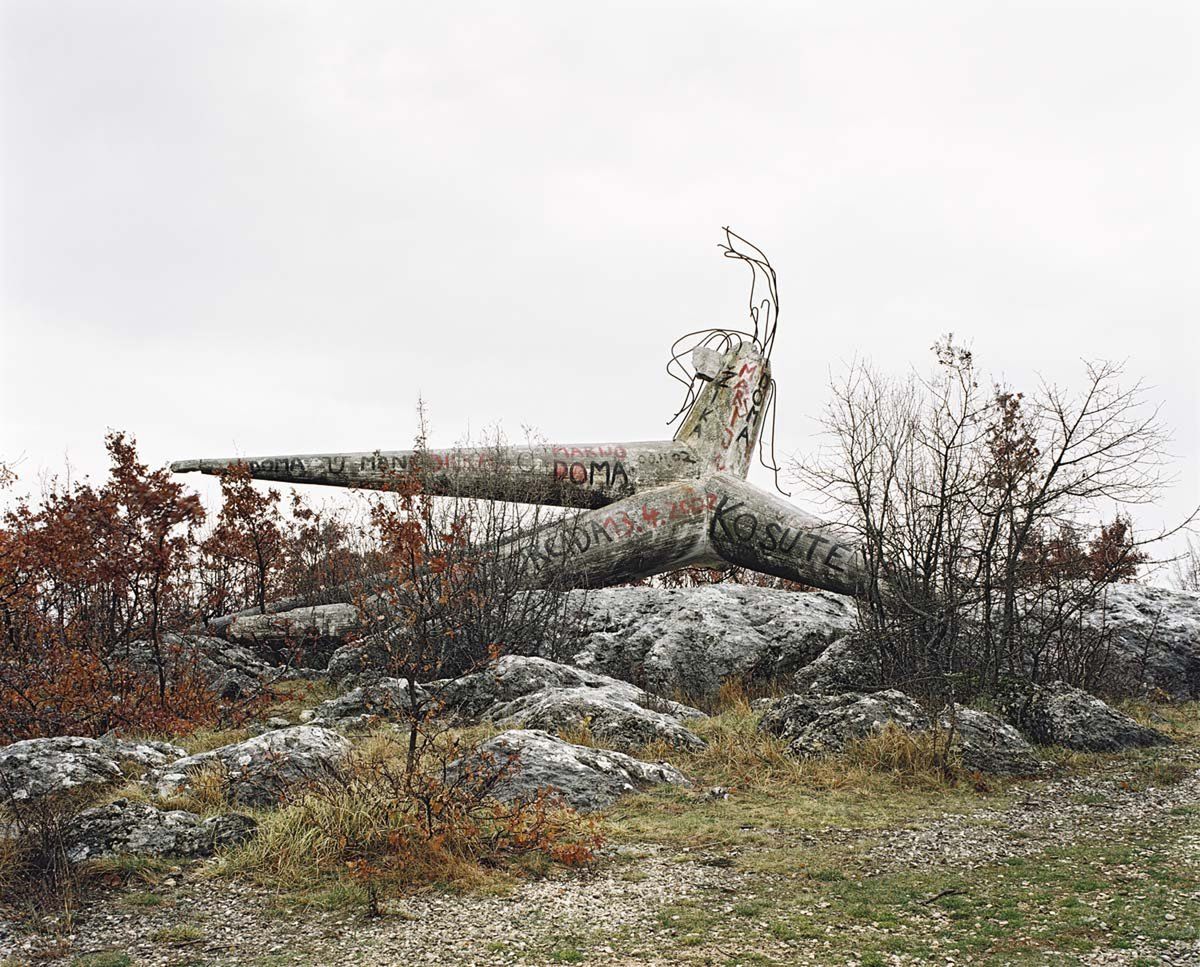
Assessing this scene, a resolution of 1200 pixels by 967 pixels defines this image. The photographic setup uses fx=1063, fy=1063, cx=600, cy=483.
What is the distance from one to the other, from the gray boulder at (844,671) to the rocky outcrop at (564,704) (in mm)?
1215

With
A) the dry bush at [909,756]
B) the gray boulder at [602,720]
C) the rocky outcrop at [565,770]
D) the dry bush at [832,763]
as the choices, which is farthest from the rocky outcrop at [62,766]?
the dry bush at [909,756]

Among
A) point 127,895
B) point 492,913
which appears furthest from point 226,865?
point 492,913


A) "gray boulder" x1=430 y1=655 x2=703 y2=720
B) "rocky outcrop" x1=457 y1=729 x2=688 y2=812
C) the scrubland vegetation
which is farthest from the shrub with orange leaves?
"rocky outcrop" x1=457 y1=729 x2=688 y2=812

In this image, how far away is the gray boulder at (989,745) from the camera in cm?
773

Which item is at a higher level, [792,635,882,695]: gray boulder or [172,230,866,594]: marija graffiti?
[172,230,866,594]: marija graffiti

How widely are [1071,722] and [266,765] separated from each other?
6.30m

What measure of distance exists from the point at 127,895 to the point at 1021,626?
921cm

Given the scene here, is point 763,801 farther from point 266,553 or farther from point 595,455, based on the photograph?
point 266,553

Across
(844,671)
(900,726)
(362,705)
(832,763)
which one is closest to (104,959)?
(832,763)

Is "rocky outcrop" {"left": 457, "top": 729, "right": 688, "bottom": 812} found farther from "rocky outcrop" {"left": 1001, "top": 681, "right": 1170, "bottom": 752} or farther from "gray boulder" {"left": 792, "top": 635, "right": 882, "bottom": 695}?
"rocky outcrop" {"left": 1001, "top": 681, "right": 1170, "bottom": 752}

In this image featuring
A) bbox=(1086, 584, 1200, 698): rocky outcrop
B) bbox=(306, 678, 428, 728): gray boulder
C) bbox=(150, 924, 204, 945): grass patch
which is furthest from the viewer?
bbox=(1086, 584, 1200, 698): rocky outcrop

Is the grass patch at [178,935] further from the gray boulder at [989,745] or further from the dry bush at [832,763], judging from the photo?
the gray boulder at [989,745]

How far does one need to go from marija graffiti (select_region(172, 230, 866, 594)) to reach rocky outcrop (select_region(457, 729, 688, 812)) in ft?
17.0

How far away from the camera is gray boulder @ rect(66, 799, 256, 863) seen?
546cm
